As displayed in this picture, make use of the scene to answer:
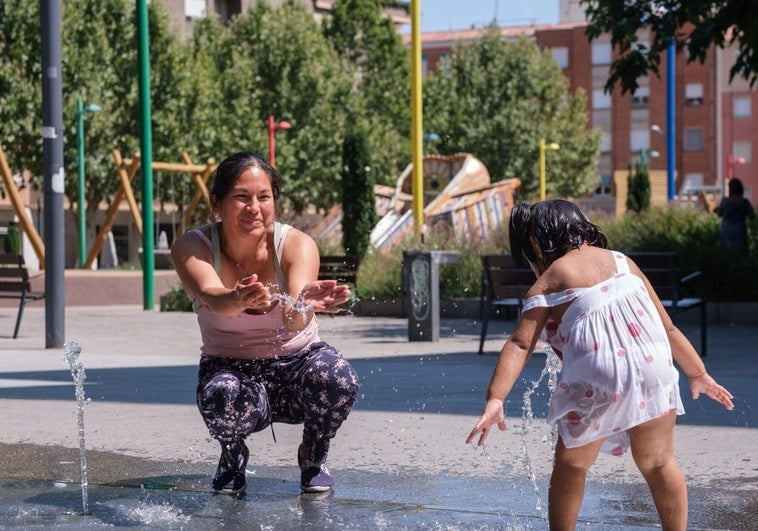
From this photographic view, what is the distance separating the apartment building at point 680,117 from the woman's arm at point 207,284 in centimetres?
9300

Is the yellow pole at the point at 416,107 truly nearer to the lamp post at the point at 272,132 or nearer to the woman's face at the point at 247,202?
the woman's face at the point at 247,202

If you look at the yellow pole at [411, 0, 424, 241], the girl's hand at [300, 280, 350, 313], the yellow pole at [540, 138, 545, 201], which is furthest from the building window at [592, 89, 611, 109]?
the girl's hand at [300, 280, 350, 313]

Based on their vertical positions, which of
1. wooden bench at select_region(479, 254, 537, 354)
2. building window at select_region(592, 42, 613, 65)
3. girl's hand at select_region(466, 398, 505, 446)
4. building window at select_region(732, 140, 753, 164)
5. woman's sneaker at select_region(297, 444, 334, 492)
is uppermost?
building window at select_region(592, 42, 613, 65)

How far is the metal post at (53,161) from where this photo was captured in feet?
45.1

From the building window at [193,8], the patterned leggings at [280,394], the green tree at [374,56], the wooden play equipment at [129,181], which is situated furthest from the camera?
the building window at [193,8]

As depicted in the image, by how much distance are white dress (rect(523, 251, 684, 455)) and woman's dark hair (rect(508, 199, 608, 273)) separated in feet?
0.49

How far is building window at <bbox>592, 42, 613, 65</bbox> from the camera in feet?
326

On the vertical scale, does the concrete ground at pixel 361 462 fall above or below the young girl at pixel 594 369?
below

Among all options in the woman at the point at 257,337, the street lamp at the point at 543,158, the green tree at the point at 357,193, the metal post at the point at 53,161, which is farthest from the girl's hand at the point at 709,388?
the street lamp at the point at 543,158

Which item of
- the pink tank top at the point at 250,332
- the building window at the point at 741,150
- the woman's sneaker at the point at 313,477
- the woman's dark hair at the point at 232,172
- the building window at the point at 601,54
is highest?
the building window at the point at 601,54

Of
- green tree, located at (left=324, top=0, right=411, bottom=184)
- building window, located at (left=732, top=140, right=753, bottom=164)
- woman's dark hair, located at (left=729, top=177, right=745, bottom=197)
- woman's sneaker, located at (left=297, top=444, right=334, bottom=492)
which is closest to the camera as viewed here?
woman's sneaker, located at (left=297, top=444, right=334, bottom=492)

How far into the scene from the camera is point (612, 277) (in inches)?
171

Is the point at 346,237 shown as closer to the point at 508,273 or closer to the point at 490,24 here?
the point at 508,273

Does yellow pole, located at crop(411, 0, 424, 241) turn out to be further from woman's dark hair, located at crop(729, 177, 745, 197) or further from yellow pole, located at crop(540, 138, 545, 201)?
yellow pole, located at crop(540, 138, 545, 201)
